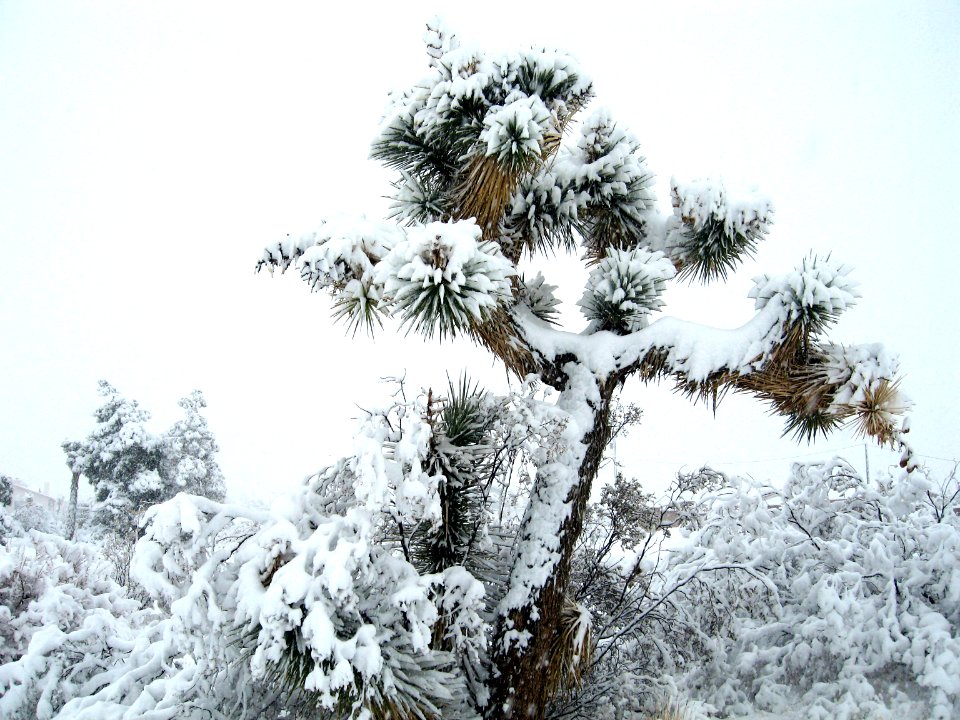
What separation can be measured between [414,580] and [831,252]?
113 inches

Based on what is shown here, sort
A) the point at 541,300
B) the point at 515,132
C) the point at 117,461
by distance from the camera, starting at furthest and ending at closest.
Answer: the point at 117,461 < the point at 541,300 < the point at 515,132

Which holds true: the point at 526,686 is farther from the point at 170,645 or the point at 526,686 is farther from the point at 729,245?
the point at 729,245

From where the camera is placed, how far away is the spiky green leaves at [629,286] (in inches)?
135

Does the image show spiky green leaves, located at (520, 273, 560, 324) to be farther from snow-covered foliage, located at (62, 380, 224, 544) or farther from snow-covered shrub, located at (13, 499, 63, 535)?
snow-covered shrub, located at (13, 499, 63, 535)

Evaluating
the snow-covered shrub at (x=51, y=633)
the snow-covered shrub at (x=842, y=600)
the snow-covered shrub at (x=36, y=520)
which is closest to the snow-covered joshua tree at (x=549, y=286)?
the snow-covered shrub at (x=842, y=600)

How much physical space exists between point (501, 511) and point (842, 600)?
329cm

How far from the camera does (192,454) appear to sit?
16.5 metres

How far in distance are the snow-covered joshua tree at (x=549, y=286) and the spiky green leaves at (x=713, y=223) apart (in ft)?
0.04

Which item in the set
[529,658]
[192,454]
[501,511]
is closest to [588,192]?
[501,511]

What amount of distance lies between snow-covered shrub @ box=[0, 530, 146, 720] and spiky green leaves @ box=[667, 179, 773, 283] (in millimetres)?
4732

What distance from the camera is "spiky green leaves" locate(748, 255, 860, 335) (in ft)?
10.1

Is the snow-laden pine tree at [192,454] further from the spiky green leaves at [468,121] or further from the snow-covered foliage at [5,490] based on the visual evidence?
the spiky green leaves at [468,121]

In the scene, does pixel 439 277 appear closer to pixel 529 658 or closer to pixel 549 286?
pixel 549 286

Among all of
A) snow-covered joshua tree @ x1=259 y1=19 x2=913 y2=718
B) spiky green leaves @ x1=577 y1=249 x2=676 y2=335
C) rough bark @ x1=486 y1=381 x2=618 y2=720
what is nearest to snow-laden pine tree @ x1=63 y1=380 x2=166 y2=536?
snow-covered joshua tree @ x1=259 y1=19 x2=913 y2=718
